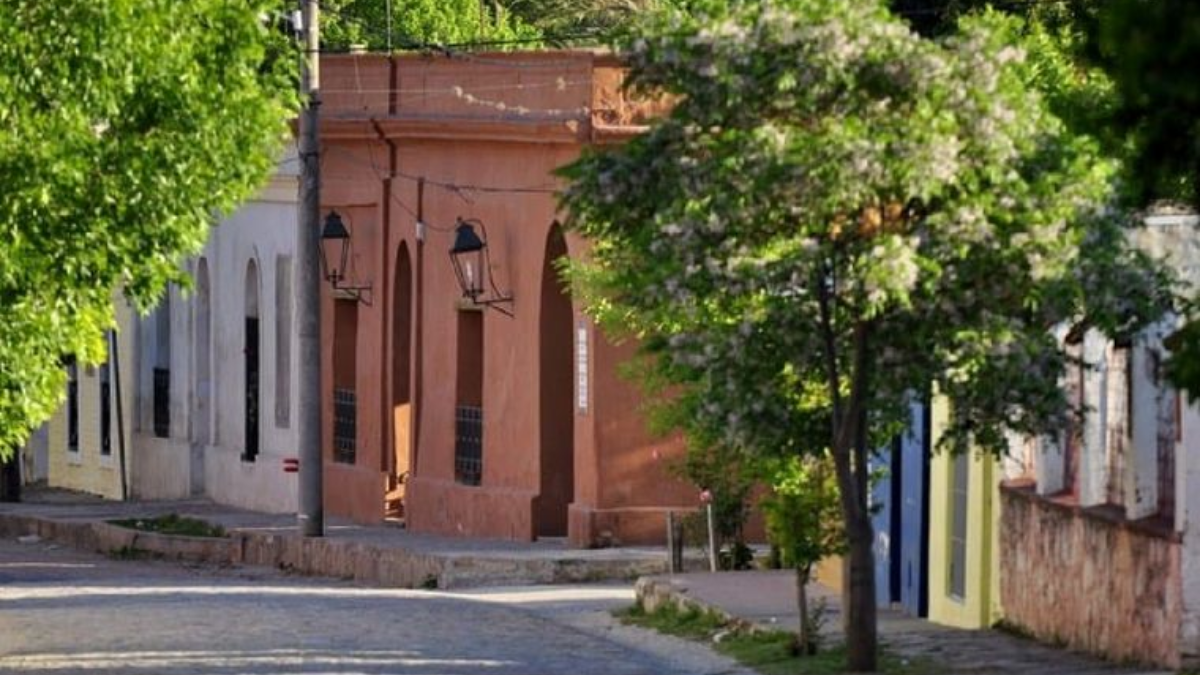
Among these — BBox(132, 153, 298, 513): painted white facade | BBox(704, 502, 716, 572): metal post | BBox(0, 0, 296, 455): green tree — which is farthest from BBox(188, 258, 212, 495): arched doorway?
BBox(0, 0, 296, 455): green tree

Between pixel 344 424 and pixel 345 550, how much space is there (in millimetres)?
7708

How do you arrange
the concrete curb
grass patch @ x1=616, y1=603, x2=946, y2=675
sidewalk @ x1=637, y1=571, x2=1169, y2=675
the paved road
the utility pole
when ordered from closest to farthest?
sidewalk @ x1=637, y1=571, x2=1169, y2=675
grass patch @ x1=616, y1=603, x2=946, y2=675
the paved road
the concrete curb
the utility pole

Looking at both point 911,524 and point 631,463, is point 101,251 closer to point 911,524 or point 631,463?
point 911,524

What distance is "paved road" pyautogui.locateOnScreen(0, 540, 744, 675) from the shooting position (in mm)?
21594

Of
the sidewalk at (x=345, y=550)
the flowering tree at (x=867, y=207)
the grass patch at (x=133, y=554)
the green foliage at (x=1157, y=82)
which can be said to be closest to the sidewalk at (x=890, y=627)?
the flowering tree at (x=867, y=207)

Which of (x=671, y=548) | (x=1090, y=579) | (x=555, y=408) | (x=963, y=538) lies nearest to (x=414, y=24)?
(x=555, y=408)

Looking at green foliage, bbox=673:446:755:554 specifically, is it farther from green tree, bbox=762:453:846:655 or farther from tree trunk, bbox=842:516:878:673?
tree trunk, bbox=842:516:878:673

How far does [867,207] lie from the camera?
18.5m

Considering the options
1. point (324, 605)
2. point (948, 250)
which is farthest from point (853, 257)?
point (324, 605)

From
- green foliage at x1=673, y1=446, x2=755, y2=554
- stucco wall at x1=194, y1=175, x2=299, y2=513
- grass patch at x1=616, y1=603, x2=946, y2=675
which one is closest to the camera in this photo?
grass patch at x1=616, y1=603, x2=946, y2=675

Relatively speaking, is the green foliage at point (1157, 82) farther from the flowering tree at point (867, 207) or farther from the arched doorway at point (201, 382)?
the arched doorway at point (201, 382)

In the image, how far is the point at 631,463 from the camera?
33.9m

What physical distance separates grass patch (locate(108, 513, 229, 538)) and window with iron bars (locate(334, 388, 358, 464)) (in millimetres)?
2202

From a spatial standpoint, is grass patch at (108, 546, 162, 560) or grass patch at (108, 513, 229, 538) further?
grass patch at (108, 513, 229, 538)
